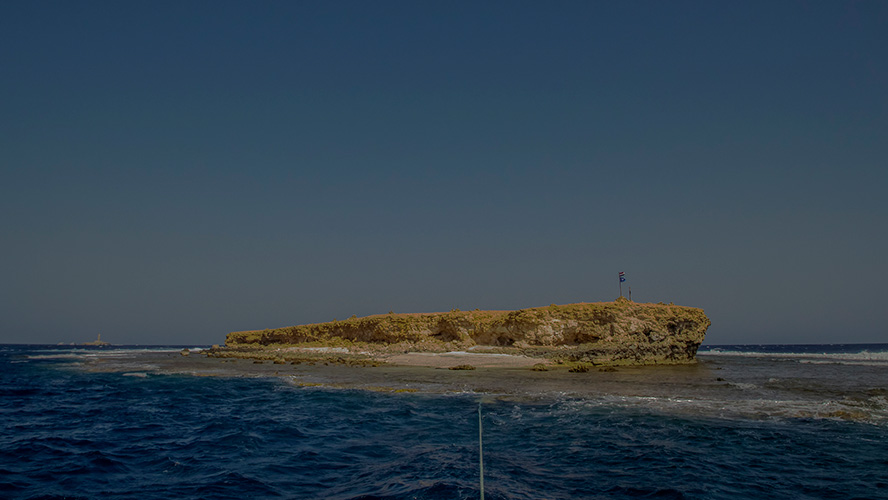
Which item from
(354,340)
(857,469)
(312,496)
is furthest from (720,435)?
(354,340)

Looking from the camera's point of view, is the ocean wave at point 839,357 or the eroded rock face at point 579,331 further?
the ocean wave at point 839,357

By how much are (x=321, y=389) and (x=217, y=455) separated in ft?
37.2

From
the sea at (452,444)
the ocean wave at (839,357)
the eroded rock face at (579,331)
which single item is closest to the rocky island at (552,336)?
the eroded rock face at (579,331)

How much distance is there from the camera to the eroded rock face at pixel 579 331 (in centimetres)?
3516

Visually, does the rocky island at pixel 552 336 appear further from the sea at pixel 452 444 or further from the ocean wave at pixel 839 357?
the ocean wave at pixel 839 357

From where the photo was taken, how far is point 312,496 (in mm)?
7641

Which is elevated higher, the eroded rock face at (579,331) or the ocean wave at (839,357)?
the eroded rock face at (579,331)

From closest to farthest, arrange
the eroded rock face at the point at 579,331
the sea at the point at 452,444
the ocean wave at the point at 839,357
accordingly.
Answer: the sea at the point at 452,444, the eroded rock face at the point at 579,331, the ocean wave at the point at 839,357

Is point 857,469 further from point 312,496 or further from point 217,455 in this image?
point 217,455

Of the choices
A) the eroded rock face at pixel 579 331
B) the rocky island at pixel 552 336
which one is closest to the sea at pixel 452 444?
the rocky island at pixel 552 336

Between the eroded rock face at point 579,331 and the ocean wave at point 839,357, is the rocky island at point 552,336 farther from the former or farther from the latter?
the ocean wave at point 839,357

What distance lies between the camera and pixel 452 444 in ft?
36.7

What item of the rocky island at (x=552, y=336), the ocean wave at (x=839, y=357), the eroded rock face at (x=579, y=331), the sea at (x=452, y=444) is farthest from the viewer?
the ocean wave at (x=839, y=357)

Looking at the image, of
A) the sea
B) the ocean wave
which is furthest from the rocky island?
the ocean wave
